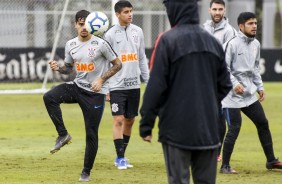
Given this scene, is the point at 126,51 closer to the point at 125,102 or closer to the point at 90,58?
the point at 125,102

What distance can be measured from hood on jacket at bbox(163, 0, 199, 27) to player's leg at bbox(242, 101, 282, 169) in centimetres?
437

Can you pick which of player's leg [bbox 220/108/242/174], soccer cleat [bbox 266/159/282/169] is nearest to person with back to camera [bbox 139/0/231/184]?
player's leg [bbox 220/108/242/174]

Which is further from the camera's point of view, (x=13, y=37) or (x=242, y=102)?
(x=13, y=37)

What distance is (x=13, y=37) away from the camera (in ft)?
91.1

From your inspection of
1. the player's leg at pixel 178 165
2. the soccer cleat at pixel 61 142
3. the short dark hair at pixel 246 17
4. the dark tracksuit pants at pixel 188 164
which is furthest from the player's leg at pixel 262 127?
the player's leg at pixel 178 165

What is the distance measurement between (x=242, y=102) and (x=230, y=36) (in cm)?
141

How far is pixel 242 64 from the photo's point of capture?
38.1 ft

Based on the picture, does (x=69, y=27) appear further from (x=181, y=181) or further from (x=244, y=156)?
(x=181, y=181)

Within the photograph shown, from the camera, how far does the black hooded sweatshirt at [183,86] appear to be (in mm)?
7234

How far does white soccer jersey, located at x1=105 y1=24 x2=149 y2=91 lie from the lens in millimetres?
12539

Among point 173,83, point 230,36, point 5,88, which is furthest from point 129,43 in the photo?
point 5,88

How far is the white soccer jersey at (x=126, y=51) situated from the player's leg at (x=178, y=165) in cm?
520

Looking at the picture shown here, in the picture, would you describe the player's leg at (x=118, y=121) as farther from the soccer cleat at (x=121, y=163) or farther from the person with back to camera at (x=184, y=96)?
the person with back to camera at (x=184, y=96)

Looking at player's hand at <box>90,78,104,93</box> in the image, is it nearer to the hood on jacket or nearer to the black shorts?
the black shorts
